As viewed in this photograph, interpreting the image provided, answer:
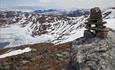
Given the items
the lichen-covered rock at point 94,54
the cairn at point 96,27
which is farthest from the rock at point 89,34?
the lichen-covered rock at point 94,54

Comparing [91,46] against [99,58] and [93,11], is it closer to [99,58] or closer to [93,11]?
[99,58]

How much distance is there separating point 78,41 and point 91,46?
1.29 m

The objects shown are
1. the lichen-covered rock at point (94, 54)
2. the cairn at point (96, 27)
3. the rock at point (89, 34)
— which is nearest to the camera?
the lichen-covered rock at point (94, 54)

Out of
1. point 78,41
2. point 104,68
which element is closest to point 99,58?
point 104,68

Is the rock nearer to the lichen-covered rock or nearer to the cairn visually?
the cairn

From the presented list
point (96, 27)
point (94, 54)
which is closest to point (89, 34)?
point (96, 27)

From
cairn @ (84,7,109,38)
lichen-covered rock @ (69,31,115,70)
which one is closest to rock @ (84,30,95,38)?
cairn @ (84,7,109,38)

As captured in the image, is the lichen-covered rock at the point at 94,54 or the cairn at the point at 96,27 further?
the cairn at the point at 96,27

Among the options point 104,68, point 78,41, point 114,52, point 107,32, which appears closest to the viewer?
point 104,68

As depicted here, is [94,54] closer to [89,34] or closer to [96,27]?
[89,34]

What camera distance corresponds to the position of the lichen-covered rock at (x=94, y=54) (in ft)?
32.5

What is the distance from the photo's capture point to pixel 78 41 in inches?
469

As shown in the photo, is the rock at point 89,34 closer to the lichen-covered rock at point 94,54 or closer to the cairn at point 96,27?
the cairn at point 96,27

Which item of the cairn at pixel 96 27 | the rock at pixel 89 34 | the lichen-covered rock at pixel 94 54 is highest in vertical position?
the cairn at pixel 96 27
